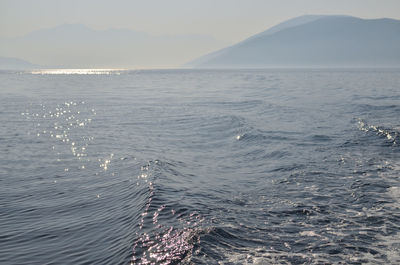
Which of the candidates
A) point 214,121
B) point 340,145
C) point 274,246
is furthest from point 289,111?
point 274,246

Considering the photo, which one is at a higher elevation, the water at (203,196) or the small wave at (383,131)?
the small wave at (383,131)

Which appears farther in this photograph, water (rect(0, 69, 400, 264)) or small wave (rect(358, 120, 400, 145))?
small wave (rect(358, 120, 400, 145))

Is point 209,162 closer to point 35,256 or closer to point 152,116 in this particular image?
point 35,256

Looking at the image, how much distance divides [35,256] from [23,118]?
31.1m

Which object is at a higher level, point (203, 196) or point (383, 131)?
point (383, 131)

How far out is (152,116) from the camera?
39.5 meters

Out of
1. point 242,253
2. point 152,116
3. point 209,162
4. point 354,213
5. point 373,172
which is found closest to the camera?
point 242,253

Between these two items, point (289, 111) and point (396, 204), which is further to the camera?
point (289, 111)

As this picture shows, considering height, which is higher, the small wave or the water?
the small wave

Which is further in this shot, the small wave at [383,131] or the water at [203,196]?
the small wave at [383,131]

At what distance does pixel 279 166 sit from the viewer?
719 inches

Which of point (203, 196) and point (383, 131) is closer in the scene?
point (203, 196)

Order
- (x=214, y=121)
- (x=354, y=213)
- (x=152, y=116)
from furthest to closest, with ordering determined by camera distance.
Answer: (x=152, y=116), (x=214, y=121), (x=354, y=213)

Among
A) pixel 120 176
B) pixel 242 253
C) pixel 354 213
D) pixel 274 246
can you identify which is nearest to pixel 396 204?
pixel 354 213
